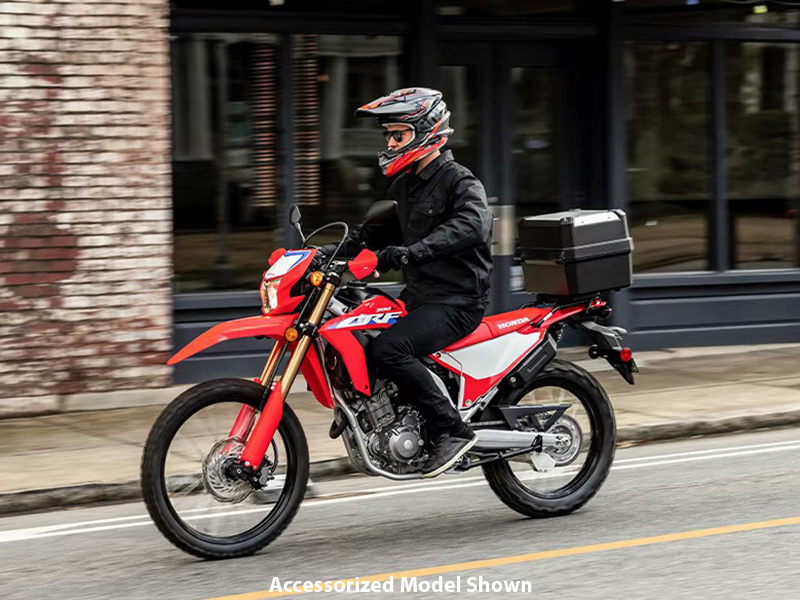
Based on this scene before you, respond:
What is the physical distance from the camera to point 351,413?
648 cm

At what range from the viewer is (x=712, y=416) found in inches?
399

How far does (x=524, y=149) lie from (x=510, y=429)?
6923 millimetres

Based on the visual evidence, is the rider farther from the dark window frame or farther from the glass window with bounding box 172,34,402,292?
Answer: the dark window frame

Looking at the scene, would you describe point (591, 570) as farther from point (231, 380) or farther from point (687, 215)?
point (687, 215)

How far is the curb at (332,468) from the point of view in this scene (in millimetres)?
8078

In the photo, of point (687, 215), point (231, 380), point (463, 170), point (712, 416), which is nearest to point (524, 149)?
point (687, 215)

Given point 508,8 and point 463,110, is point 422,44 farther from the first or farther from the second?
point 508,8

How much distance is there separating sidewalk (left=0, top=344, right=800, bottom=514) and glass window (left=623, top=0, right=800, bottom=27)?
130 inches

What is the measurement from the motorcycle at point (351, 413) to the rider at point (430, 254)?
0.36 ft

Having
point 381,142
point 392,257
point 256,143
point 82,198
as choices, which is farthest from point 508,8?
point 392,257

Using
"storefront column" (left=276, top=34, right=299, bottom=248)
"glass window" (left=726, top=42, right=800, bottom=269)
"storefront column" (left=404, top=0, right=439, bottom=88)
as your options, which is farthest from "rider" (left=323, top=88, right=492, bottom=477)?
"glass window" (left=726, top=42, right=800, bottom=269)

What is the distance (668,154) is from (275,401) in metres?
8.45

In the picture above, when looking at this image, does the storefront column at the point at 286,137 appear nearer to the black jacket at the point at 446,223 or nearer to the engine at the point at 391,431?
the black jacket at the point at 446,223

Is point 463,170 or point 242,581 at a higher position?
point 463,170
